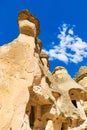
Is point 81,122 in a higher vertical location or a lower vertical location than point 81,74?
lower

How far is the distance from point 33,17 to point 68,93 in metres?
7.13

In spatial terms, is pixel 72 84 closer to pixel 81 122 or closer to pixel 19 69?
pixel 81 122

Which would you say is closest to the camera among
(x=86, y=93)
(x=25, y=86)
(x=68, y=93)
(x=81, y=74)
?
(x=25, y=86)

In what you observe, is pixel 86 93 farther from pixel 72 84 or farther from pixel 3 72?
pixel 3 72

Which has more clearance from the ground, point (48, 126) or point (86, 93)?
point (86, 93)

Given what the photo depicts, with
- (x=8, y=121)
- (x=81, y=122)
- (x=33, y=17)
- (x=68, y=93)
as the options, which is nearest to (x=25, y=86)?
(x=8, y=121)

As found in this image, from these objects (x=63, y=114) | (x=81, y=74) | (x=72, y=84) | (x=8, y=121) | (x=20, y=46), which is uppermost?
(x=81, y=74)

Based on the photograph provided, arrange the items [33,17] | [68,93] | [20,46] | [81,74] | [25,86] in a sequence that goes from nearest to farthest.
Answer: [25,86]
[20,46]
[33,17]
[68,93]
[81,74]

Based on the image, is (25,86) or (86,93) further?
(86,93)

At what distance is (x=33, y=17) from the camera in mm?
13508

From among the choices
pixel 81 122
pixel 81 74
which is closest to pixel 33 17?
pixel 81 122

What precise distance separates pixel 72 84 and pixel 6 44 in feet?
28.6

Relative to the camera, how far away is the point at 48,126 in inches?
543

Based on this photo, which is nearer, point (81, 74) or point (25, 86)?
point (25, 86)
